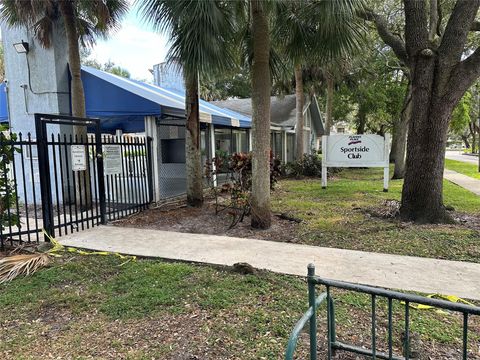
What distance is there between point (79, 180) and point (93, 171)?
640mm

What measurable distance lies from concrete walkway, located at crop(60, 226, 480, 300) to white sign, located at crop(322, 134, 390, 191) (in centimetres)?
675

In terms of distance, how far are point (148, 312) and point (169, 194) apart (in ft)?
23.9

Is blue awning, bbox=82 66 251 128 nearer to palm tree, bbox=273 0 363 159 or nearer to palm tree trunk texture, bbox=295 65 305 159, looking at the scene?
palm tree, bbox=273 0 363 159

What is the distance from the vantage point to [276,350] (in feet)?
9.70

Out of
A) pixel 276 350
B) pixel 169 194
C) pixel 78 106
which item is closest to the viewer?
pixel 276 350

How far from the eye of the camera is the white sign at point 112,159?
24.5ft

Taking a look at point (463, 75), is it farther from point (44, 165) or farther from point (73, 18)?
point (73, 18)

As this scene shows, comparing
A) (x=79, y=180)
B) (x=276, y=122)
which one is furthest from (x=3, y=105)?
(x=276, y=122)

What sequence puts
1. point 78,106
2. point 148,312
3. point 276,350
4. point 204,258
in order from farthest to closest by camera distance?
point 78,106 → point 204,258 → point 148,312 → point 276,350

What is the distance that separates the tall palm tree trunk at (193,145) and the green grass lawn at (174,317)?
4312 mm

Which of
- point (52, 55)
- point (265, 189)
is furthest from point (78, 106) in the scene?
point (265, 189)

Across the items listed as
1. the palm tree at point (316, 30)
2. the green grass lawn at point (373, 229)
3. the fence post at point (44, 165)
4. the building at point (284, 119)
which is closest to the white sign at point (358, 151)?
the green grass lawn at point (373, 229)

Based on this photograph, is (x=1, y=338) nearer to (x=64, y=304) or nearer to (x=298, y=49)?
(x=64, y=304)

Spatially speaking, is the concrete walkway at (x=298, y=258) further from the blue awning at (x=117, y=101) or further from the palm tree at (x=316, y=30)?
the palm tree at (x=316, y=30)
